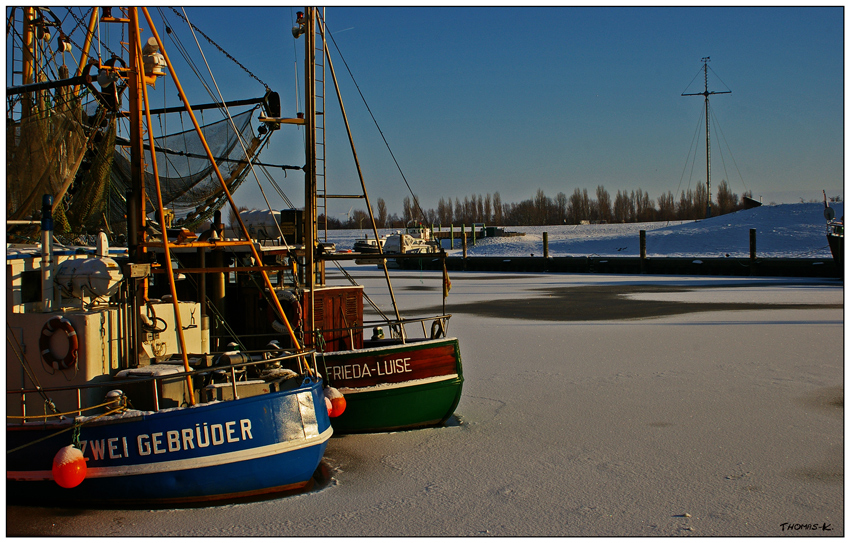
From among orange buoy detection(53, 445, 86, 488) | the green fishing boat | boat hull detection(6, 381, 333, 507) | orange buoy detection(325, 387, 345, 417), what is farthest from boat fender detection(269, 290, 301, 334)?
orange buoy detection(53, 445, 86, 488)

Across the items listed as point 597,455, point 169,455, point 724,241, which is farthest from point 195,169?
point 724,241

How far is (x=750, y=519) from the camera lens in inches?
250

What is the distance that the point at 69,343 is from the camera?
23.9ft

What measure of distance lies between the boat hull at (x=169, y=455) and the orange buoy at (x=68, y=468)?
0.21 metres

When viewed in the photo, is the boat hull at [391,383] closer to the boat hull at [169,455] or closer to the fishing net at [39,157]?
the boat hull at [169,455]

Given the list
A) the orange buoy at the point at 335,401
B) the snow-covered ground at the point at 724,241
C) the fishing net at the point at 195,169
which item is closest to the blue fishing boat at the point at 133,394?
the orange buoy at the point at 335,401

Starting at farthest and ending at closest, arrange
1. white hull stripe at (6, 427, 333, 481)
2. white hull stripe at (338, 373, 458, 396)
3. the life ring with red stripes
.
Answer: white hull stripe at (338, 373, 458, 396), the life ring with red stripes, white hull stripe at (6, 427, 333, 481)

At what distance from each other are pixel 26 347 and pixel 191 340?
1.97 metres

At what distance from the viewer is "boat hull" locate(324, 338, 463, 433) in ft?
30.7

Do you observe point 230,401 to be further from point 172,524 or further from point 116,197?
point 116,197

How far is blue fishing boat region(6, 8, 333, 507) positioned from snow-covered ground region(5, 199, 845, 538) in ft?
1.04

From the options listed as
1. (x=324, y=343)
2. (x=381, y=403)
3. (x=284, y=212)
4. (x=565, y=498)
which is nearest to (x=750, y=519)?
(x=565, y=498)

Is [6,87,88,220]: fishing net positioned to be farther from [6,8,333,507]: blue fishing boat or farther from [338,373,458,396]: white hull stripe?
[338,373,458,396]: white hull stripe

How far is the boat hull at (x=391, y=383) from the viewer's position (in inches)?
368
